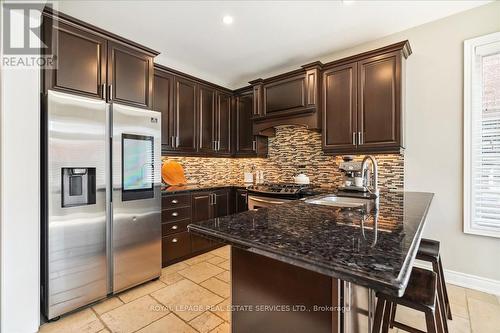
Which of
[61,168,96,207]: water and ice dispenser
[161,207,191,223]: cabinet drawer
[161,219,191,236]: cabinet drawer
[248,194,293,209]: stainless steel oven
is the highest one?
[61,168,96,207]: water and ice dispenser

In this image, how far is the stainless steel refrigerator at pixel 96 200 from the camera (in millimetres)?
1894

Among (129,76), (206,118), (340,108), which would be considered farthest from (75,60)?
(340,108)

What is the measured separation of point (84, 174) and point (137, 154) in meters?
0.50

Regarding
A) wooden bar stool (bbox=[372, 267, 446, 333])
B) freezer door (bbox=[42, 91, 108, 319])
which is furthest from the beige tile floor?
wooden bar stool (bbox=[372, 267, 446, 333])

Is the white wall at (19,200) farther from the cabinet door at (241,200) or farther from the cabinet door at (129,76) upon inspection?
the cabinet door at (241,200)

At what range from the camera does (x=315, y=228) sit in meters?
1.07

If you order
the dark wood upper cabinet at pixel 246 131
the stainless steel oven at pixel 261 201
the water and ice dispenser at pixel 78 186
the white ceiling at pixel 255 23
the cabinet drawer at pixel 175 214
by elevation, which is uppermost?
the white ceiling at pixel 255 23

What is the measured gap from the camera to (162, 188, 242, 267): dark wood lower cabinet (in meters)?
2.89

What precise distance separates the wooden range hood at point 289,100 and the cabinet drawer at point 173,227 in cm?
175

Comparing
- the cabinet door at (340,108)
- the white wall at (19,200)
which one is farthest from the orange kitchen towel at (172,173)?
the cabinet door at (340,108)

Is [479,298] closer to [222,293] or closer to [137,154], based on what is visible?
[222,293]

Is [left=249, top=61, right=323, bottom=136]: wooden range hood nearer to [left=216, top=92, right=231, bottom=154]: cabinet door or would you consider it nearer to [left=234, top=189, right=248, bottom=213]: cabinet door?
[left=216, top=92, right=231, bottom=154]: cabinet door

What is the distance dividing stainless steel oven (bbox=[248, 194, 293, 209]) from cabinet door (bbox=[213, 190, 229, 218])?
0.48 meters

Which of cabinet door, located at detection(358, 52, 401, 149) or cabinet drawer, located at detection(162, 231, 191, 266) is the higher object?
cabinet door, located at detection(358, 52, 401, 149)
